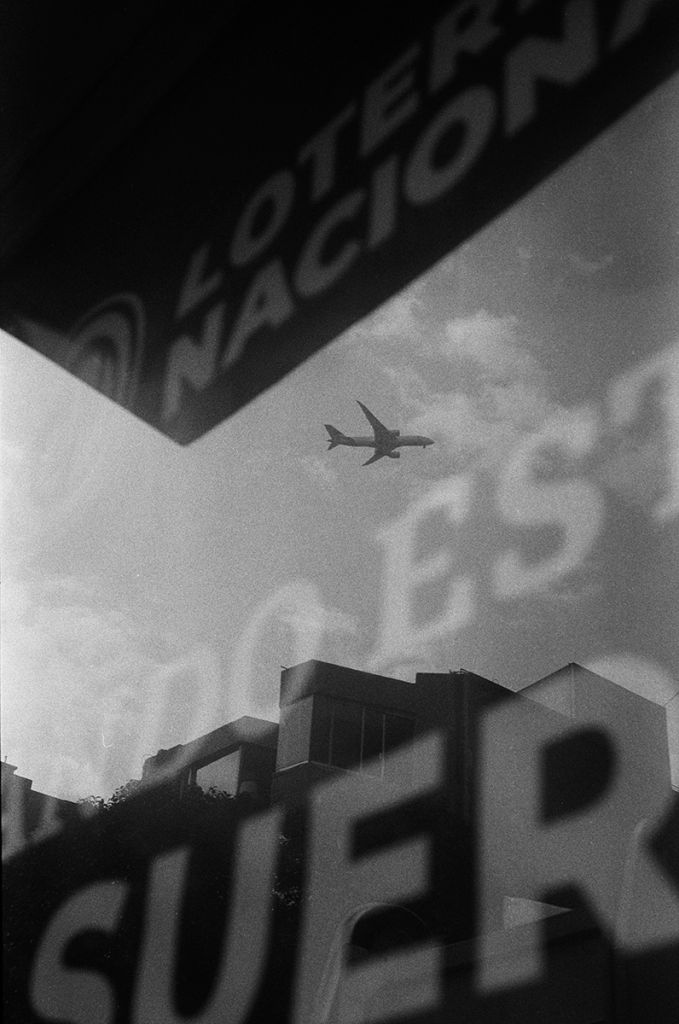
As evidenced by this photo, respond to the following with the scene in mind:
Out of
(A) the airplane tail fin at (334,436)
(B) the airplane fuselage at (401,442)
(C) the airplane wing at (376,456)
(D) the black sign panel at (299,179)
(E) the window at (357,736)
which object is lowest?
(E) the window at (357,736)

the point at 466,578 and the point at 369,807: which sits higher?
the point at 466,578

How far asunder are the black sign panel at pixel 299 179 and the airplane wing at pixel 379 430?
247 mm

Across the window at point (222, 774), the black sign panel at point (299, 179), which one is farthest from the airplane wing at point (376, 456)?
the window at point (222, 774)

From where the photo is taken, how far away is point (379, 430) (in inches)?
59.6

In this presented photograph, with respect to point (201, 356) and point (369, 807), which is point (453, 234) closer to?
point (201, 356)

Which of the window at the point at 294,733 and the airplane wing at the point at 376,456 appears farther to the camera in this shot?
the airplane wing at the point at 376,456

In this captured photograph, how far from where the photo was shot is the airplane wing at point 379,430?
1.50 metres

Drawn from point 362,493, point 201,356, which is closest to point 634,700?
point 362,493

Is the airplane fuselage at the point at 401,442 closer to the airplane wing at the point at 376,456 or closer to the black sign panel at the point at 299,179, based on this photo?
the airplane wing at the point at 376,456

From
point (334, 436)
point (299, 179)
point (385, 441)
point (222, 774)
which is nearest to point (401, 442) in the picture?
point (385, 441)

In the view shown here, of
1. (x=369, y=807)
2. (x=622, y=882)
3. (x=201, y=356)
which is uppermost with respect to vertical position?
(x=201, y=356)

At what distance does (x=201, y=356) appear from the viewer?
2.03 m

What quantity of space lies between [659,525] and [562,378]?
0.26 m

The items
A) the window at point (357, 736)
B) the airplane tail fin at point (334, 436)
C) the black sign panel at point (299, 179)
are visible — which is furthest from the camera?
the airplane tail fin at point (334, 436)
